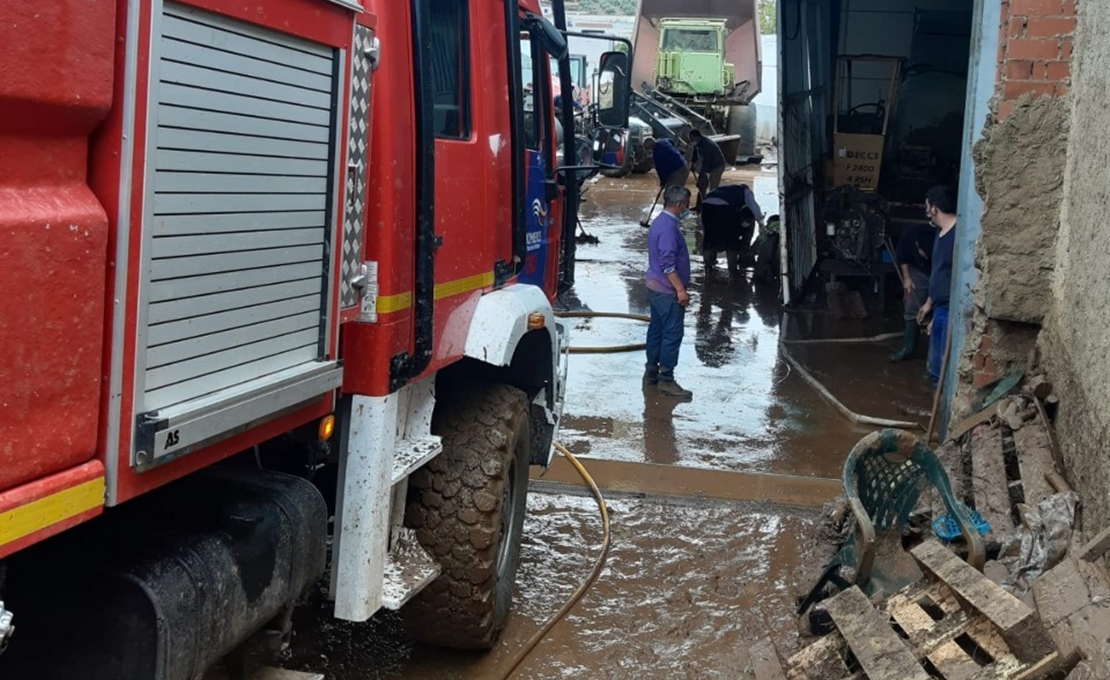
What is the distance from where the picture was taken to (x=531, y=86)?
5289 millimetres

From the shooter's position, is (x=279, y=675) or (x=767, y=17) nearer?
(x=279, y=675)

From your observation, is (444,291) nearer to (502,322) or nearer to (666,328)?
(502,322)

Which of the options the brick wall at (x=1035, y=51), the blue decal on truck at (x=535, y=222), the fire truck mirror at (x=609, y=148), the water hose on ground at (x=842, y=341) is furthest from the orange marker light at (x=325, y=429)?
the water hose on ground at (x=842, y=341)

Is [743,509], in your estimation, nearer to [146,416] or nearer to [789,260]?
[146,416]

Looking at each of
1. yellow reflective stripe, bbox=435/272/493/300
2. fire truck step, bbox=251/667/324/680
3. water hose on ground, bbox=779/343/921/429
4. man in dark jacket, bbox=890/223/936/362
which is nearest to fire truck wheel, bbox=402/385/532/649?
yellow reflective stripe, bbox=435/272/493/300

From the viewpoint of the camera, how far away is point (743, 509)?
621cm

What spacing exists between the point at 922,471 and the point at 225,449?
10.1ft

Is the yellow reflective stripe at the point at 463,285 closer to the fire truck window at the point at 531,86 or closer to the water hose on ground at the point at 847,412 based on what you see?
the fire truck window at the point at 531,86

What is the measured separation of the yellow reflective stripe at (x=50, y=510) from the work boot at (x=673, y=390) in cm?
665

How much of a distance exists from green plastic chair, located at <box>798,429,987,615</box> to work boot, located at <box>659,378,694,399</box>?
146 inches

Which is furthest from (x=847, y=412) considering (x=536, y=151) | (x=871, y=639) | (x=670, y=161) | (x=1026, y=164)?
(x=670, y=161)

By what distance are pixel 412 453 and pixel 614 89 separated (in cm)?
269

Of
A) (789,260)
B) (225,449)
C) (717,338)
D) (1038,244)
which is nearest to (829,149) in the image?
(789,260)

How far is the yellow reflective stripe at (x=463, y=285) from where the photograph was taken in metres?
3.79
